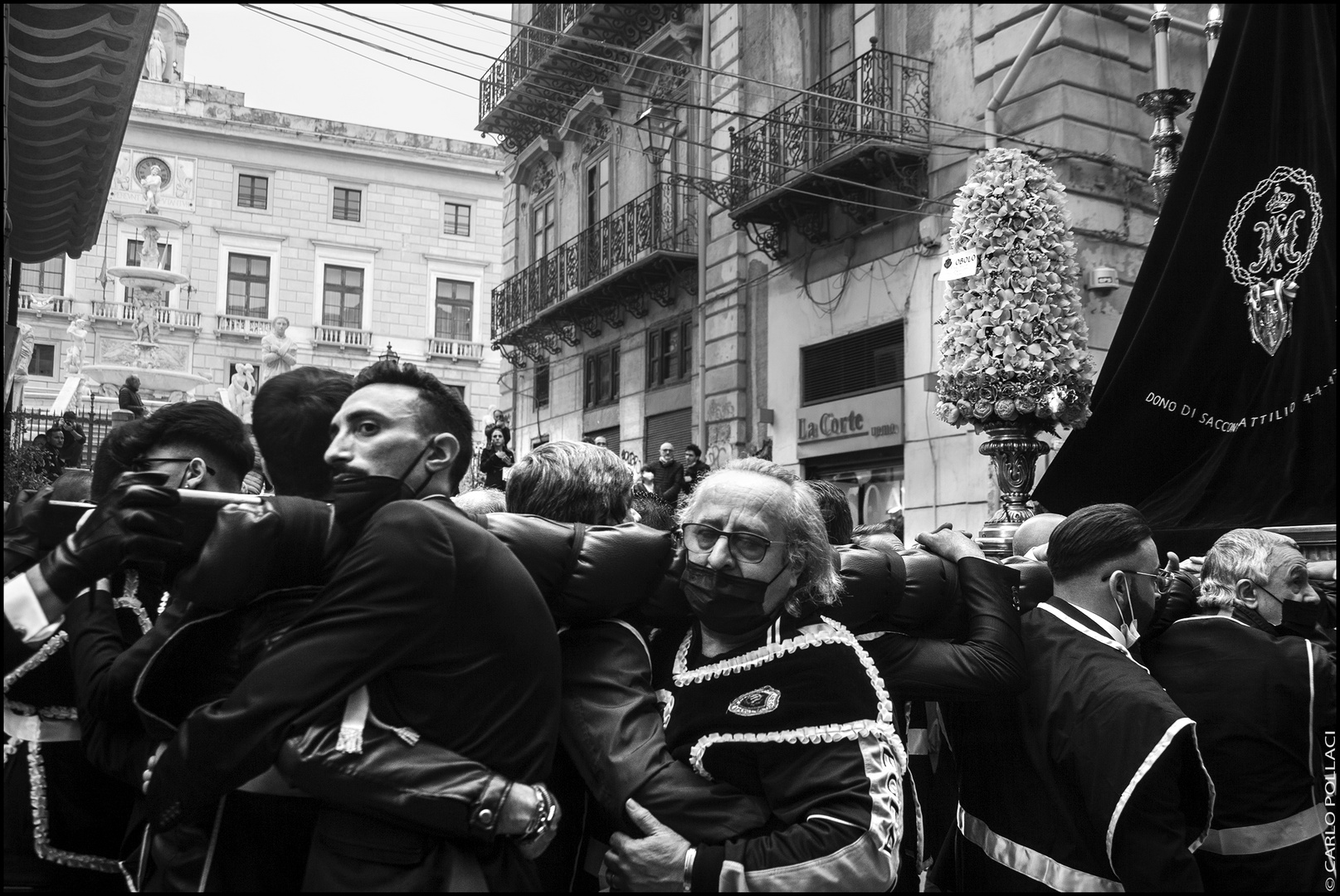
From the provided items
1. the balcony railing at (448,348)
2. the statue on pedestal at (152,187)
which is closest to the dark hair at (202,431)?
the statue on pedestal at (152,187)

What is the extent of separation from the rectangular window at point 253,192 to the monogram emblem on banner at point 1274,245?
24.4m

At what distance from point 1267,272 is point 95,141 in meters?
5.71

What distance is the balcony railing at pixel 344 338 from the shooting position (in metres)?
33.5

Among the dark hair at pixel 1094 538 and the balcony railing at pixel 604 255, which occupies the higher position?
the balcony railing at pixel 604 255

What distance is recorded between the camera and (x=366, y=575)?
2102mm

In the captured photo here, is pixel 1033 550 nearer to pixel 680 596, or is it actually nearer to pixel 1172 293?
pixel 680 596

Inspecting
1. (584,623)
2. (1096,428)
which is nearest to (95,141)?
(584,623)

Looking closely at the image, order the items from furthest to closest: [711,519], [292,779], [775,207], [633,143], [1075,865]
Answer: [633,143] → [775,207] → [1075,865] → [711,519] → [292,779]

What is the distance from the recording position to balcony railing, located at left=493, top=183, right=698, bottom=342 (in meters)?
18.2

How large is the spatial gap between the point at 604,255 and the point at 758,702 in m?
18.4

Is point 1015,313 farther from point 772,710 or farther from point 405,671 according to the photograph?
point 405,671

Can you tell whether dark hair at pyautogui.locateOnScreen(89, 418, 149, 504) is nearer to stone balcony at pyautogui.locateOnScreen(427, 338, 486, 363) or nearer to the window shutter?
the window shutter

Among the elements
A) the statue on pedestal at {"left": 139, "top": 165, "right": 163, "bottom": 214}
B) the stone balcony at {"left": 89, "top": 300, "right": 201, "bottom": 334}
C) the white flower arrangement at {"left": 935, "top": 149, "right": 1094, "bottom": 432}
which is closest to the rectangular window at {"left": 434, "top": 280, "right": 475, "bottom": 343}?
the stone balcony at {"left": 89, "top": 300, "right": 201, "bottom": 334}

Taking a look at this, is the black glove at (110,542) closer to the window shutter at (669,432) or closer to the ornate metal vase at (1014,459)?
the ornate metal vase at (1014,459)
